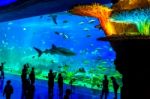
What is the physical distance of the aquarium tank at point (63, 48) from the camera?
4973 millimetres

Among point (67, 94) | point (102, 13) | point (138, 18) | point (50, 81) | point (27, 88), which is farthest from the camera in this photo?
point (27, 88)

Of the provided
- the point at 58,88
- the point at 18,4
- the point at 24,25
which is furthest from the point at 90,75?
the point at 18,4

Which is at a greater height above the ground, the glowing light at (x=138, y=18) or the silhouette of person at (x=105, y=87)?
the glowing light at (x=138, y=18)

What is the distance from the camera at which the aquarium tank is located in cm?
497

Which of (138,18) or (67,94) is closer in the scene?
(138,18)

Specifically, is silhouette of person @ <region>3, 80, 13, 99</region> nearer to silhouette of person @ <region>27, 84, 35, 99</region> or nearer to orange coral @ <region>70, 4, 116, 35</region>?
silhouette of person @ <region>27, 84, 35, 99</region>

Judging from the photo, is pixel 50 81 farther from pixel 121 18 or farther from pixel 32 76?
pixel 121 18

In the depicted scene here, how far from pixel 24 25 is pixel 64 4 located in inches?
35.6

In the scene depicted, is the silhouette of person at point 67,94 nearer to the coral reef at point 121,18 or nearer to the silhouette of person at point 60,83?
the silhouette of person at point 60,83

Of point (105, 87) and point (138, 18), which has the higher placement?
point (138, 18)

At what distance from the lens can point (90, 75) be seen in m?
5.08

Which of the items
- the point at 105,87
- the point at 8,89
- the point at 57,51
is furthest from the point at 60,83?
the point at 8,89

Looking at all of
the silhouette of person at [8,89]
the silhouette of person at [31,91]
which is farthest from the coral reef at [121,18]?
the silhouette of person at [8,89]

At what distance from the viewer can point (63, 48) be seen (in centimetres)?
553
